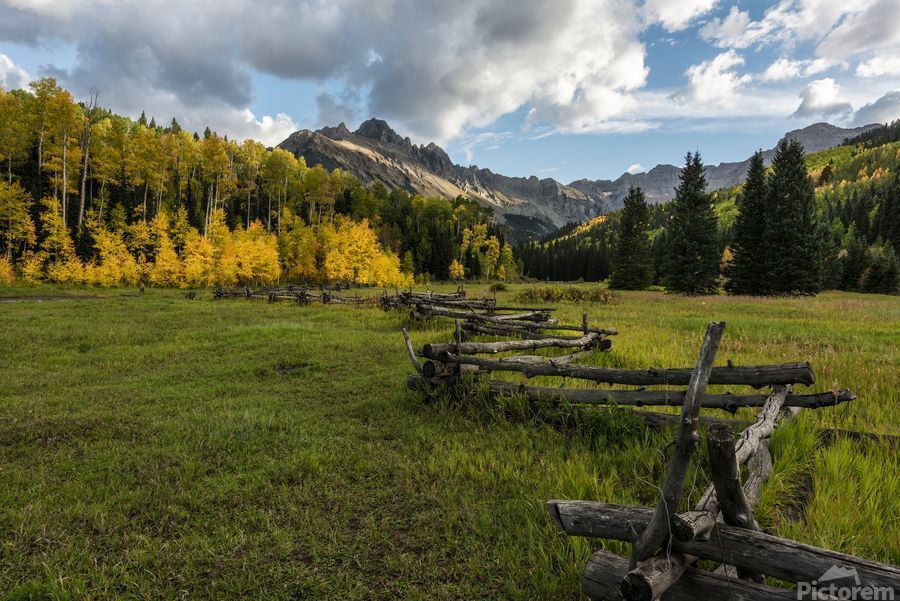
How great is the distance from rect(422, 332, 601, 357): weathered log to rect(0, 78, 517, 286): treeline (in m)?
42.1

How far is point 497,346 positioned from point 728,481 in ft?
23.6

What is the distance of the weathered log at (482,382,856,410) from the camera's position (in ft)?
16.1

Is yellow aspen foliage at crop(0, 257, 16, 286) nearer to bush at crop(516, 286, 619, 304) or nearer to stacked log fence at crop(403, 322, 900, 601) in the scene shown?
bush at crop(516, 286, 619, 304)

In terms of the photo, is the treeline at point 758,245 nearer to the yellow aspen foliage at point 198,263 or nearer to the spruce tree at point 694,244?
the spruce tree at point 694,244

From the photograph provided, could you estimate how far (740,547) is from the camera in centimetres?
232

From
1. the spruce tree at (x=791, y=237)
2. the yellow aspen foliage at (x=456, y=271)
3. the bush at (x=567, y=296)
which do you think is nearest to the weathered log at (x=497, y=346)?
the bush at (x=567, y=296)

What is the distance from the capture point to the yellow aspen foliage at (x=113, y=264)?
1463 inches

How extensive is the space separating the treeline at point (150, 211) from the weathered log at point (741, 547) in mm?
47595

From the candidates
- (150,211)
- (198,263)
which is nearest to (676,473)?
(198,263)

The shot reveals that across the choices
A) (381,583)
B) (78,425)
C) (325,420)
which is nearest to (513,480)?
(381,583)

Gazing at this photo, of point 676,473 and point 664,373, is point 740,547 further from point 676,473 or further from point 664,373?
point 664,373

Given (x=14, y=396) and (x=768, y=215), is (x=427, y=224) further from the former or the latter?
(x=14, y=396)

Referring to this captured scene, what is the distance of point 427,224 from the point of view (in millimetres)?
88375

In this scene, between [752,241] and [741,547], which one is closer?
[741,547]
